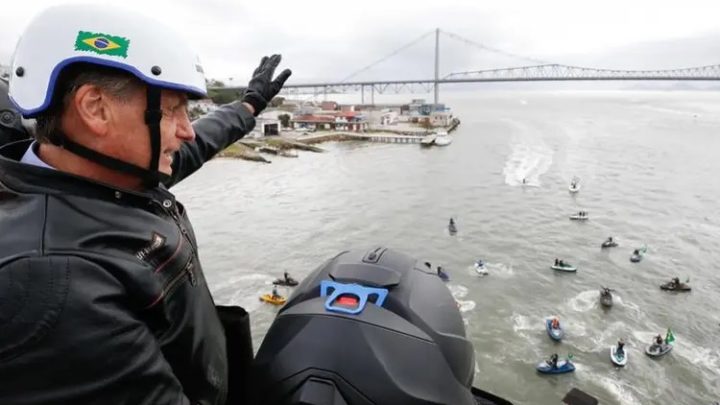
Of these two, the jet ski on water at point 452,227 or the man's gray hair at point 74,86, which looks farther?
the jet ski on water at point 452,227

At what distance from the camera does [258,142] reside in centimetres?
6169

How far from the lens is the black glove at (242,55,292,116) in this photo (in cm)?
286

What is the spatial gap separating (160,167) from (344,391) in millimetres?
1031

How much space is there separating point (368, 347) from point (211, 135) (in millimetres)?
1521

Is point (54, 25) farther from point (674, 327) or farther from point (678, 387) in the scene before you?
point (674, 327)

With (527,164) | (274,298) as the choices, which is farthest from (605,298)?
(527,164)

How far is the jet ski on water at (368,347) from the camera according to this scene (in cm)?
168

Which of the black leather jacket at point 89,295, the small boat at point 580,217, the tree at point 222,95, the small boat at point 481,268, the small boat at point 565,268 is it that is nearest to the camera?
the black leather jacket at point 89,295

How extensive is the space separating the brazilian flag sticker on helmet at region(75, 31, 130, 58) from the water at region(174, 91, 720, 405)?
14483 millimetres

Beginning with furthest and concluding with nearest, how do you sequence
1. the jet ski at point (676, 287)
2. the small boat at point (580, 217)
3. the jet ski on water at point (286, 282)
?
the small boat at point (580, 217) → the jet ski on water at point (286, 282) → the jet ski at point (676, 287)

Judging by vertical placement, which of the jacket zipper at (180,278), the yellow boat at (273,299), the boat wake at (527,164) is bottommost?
the yellow boat at (273,299)

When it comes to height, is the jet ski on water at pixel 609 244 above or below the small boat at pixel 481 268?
above

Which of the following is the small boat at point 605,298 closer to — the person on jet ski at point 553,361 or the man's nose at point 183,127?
the person on jet ski at point 553,361

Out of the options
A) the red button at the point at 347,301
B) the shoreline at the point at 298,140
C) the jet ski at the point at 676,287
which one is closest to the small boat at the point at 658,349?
the jet ski at the point at 676,287
